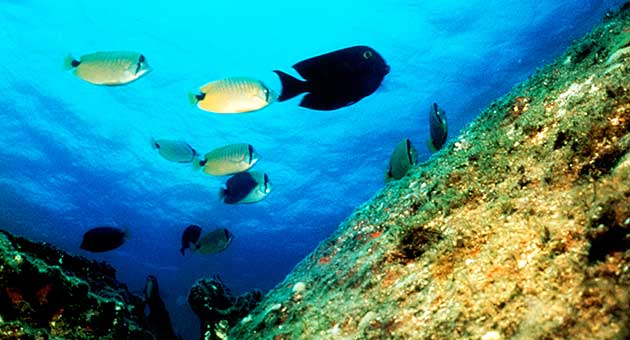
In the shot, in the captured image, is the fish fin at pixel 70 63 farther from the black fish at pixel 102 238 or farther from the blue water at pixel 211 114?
the blue water at pixel 211 114

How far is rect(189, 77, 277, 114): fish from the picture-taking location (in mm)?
3855

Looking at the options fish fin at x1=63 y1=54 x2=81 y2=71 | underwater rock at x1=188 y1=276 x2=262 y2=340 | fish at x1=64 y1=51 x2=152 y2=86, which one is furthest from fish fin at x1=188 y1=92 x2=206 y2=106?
underwater rock at x1=188 y1=276 x2=262 y2=340

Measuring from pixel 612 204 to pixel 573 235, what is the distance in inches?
7.8

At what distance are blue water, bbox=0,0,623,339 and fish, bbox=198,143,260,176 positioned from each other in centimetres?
1367

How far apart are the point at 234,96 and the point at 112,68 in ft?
5.01

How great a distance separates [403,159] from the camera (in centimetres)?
416

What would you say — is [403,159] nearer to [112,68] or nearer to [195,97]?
[195,97]

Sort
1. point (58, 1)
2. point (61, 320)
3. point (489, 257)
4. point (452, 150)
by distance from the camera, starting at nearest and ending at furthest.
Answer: point (489, 257), point (61, 320), point (452, 150), point (58, 1)

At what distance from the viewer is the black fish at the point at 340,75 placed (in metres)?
2.64

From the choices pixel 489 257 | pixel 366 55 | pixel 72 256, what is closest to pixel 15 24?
pixel 72 256

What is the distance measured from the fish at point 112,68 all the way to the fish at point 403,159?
304 cm

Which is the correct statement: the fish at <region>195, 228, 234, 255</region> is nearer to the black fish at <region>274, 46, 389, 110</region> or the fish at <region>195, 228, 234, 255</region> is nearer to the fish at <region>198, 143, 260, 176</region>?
the fish at <region>198, 143, 260, 176</region>

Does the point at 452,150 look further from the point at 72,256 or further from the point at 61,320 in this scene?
the point at 72,256

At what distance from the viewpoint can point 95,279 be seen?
4.77 m
